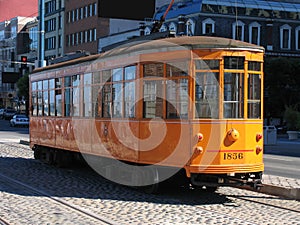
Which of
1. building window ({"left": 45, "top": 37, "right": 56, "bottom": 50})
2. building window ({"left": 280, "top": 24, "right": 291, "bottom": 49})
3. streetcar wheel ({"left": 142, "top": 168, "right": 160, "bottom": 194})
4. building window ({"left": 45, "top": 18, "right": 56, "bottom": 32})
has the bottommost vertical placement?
streetcar wheel ({"left": 142, "top": 168, "right": 160, "bottom": 194})

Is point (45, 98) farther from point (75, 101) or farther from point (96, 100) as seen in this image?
point (96, 100)

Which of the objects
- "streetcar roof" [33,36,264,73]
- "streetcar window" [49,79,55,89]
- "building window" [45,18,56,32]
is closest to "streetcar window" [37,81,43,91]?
"streetcar window" [49,79,55,89]

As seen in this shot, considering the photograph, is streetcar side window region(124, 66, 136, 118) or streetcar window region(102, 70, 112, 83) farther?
streetcar window region(102, 70, 112, 83)

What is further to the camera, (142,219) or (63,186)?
(63,186)

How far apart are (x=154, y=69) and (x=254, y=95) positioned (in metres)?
2.04

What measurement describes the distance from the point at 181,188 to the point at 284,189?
2343 mm

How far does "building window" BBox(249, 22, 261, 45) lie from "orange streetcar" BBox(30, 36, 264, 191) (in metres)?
44.5

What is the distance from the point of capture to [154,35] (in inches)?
551

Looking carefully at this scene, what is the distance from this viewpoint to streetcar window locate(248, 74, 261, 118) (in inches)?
478

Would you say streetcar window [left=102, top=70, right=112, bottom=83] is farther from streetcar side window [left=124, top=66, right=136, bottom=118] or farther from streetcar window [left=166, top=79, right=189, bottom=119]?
streetcar window [left=166, top=79, right=189, bottom=119]

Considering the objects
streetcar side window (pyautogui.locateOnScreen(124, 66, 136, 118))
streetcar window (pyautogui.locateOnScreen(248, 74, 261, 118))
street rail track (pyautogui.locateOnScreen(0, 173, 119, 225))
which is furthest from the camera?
streetcar side window (pyautogui.locateOnScreen(124, 66, 136, 118))

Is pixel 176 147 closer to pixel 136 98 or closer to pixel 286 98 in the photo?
pixel 136 98

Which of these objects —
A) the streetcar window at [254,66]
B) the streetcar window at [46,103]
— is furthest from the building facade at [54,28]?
the streetcar window at [254,66]

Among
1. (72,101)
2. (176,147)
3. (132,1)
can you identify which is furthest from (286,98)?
(176,147)
